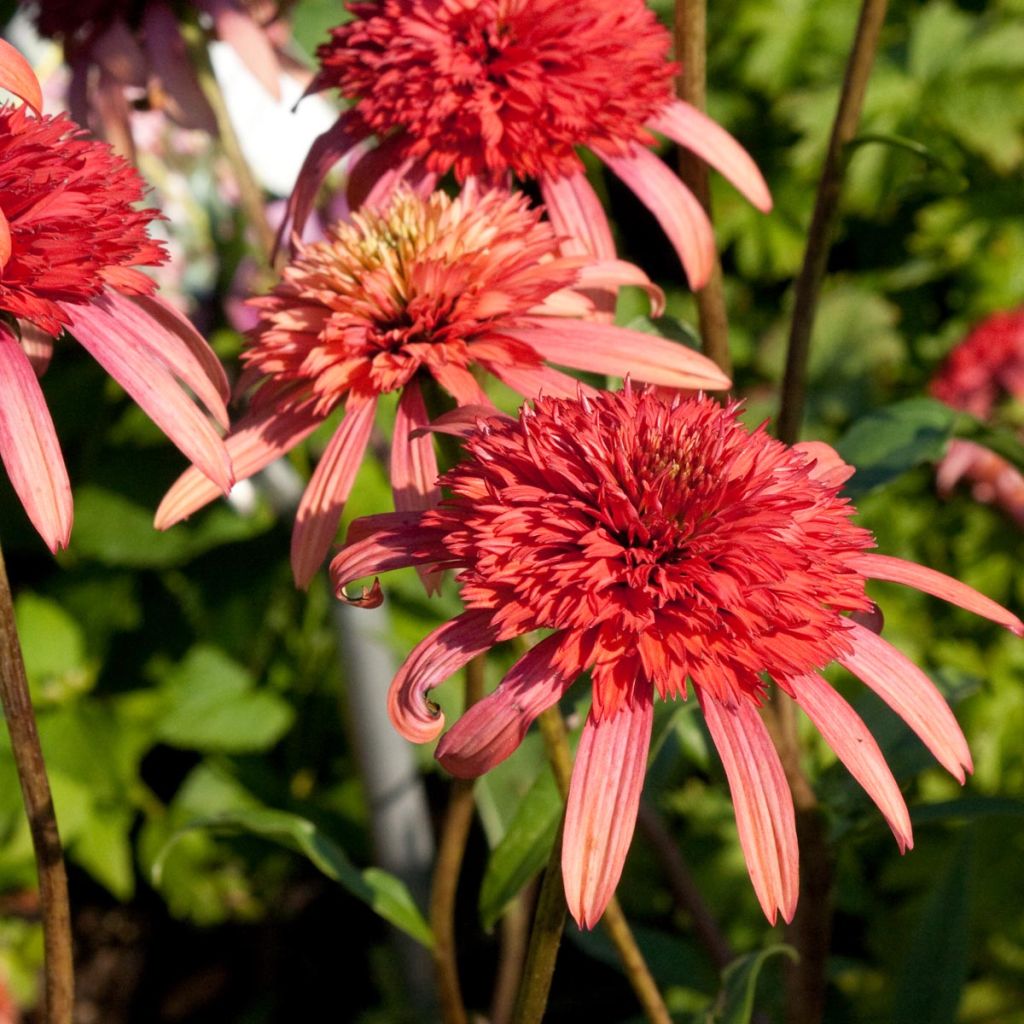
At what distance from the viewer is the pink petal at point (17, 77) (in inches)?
18.9

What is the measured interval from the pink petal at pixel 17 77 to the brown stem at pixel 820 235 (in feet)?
1.52

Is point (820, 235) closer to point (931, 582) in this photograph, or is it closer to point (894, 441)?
point (894, 441)

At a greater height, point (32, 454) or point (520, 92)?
point (520, 92)

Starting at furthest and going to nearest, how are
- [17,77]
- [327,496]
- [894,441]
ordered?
[894,441] < [327,496] < [17,77]

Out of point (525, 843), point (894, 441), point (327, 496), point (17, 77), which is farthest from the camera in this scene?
point (894, 441)

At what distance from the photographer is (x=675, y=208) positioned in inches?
29.2

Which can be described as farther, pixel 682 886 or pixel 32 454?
pixel 682 886

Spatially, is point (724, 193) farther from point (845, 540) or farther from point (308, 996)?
point (845, 540)

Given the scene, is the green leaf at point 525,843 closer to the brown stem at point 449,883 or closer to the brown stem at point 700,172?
the brown stem at point 449,883

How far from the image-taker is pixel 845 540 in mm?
535

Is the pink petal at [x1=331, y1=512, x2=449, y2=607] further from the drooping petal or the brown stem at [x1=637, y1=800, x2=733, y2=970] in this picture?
the brown stem at [x1=637, y1=800, x2=733, y2=970]

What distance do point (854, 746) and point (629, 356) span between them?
0.22 metres

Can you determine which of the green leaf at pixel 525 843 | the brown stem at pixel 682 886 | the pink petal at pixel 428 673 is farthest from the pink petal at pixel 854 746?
the brown stem at pixel 682 886

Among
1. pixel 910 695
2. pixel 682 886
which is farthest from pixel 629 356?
pixel 682 886
